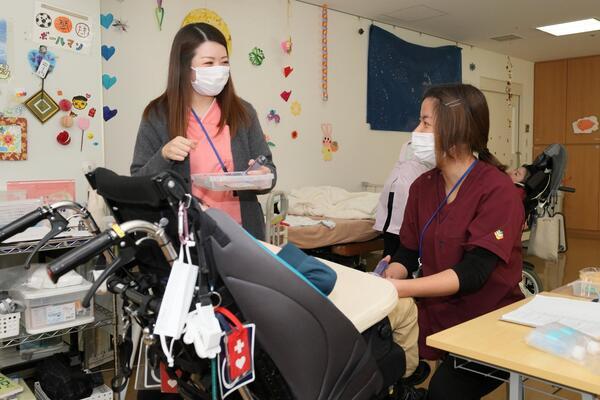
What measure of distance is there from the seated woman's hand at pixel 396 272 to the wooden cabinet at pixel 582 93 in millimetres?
6405

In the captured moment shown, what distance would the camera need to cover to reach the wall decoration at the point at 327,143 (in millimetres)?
4688

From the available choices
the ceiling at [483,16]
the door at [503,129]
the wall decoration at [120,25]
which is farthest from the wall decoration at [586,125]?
the wall decoration at [120,25]

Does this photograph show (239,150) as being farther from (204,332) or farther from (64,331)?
(64,331)

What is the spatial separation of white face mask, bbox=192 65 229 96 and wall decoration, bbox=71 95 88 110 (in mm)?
1122

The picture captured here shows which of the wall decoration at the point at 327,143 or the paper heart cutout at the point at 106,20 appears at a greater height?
the paper heart cutout at the point at 106,20

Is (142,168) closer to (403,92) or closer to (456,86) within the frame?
(456,86)

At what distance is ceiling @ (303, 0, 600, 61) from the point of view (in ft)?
14.9

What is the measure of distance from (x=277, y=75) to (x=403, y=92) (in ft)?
5.33

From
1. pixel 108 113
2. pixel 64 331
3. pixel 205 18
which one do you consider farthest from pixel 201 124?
pixel 205 18

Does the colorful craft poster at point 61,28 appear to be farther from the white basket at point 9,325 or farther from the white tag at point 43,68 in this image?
the white basket at point 9,325

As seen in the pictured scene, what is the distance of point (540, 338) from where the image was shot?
3.68ft

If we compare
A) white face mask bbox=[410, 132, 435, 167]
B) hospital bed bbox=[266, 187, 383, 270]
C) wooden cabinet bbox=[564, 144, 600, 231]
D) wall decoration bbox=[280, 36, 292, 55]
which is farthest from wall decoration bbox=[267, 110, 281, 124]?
wooden cabinet bbox=[564, 144, 600, 231]

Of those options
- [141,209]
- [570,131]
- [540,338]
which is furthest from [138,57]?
[570,131]

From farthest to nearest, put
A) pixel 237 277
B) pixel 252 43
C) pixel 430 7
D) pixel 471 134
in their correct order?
pixel 430 7 → pixel 252 43 → pixel 471 134 → pixel 237 277
